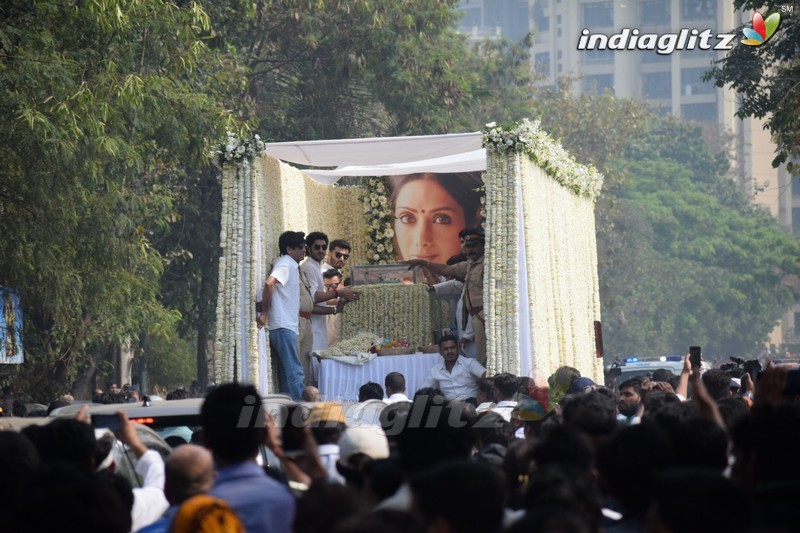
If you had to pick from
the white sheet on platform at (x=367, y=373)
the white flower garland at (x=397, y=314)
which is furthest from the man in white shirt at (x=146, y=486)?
the white flower garland at (x=397, y=314)

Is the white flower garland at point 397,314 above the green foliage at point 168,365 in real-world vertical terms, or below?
above

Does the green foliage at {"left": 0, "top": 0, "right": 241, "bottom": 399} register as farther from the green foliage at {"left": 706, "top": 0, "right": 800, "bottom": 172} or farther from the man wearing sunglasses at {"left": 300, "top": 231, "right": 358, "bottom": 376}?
the green foliage at {"left": 706, "top": 0, "right": 800, "bottom": 172}

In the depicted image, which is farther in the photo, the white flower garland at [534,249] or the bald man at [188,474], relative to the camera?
the white flower garland at [534,249]

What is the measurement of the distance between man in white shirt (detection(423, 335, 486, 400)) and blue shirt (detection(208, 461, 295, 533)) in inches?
409

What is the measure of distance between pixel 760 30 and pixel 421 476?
59.1 ft

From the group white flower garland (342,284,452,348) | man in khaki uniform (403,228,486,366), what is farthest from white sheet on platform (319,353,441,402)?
white flower garland (342,284,452,348)

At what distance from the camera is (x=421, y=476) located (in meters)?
4.56

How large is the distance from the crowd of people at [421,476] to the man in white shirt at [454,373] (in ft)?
25.5

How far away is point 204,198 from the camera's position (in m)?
29.6

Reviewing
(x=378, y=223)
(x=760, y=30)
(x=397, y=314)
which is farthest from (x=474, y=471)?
(x=760, y=30)

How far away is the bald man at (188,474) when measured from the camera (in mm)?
5820

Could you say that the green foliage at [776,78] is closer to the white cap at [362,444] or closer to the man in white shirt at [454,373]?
the man in white shirt at [454,373]

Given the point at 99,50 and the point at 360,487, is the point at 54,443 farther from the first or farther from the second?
the point at 99,50

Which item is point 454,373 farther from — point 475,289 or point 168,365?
point 168,365
